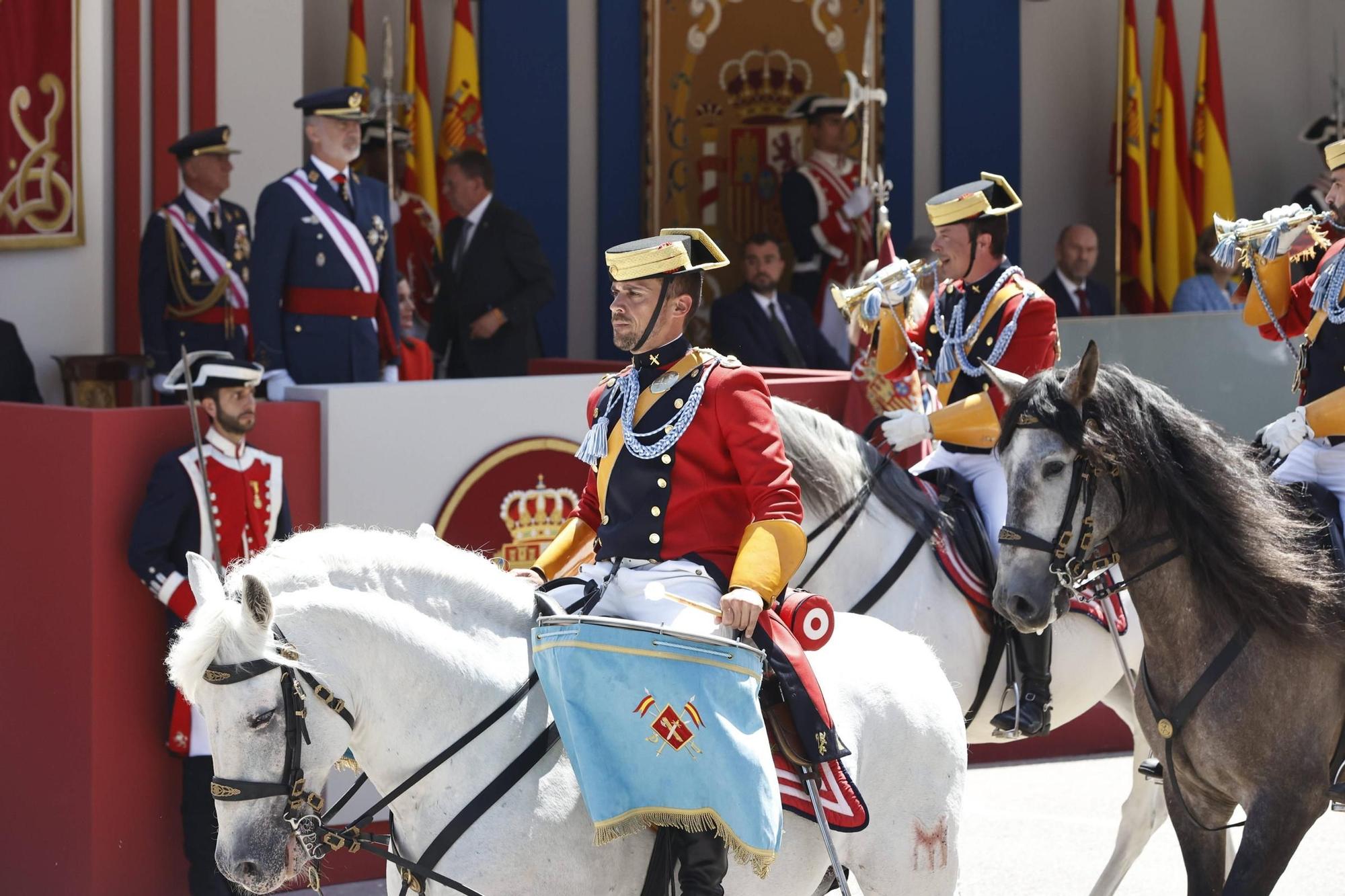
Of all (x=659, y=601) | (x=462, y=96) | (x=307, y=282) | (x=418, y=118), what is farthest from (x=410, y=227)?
(x=659, y=601)

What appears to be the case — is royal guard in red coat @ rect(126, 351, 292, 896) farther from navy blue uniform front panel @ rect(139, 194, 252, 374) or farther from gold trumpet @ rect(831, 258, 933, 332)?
gold trumpet @ rect(831, 258, 933, 332)

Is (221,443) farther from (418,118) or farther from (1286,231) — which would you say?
(418,118)

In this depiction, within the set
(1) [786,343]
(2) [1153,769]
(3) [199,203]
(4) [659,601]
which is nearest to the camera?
(4) [659,601]

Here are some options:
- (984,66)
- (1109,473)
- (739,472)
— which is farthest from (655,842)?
(984,66)

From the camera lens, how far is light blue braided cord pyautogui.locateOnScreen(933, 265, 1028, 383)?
20.4 feet

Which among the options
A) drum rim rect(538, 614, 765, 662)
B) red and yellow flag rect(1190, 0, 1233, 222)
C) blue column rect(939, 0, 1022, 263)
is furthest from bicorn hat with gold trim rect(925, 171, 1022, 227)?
red and yellow flag rect(1190, 0, 1233, 222)

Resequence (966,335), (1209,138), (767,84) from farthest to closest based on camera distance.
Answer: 1. (1209,138)
2. (767,84)
3. (966,335)

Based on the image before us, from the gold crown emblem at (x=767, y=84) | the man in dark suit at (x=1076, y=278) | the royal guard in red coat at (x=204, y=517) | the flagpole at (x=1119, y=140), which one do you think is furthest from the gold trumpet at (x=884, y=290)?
the flagpole at (x=1119, y=140)

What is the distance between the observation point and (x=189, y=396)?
5.79 metres

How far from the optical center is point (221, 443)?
20.4 feet

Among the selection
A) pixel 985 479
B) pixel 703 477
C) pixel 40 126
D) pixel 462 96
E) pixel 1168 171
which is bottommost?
pixel 985 479

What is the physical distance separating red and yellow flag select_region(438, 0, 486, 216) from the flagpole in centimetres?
417

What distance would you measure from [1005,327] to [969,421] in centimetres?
34

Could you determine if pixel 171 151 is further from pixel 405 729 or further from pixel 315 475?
pixel 405 729
